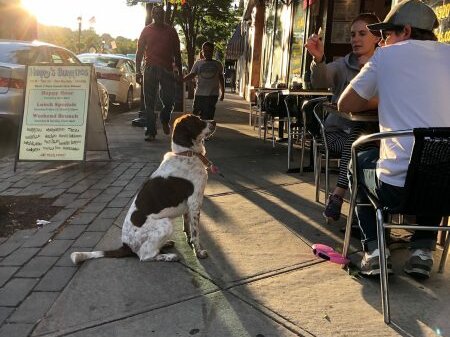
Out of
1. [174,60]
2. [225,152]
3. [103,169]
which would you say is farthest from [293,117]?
[103,169]

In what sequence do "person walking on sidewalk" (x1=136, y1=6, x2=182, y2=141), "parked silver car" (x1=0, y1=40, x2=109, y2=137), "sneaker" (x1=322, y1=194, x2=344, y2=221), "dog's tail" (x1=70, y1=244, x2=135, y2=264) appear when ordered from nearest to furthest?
"dog's tail" (x1=70, y1=244, x2=135, y2=264) → "sneaker" (x1=322, y1=194, x2=344, y2=221) → "parked silver car" (x1=0, y1=40, x2=109, y2=137) → "person walking on sidewalk" (x1=136, y1=6, x2=182, y2=141)

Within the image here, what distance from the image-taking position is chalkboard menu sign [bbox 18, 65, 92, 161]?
652 cm

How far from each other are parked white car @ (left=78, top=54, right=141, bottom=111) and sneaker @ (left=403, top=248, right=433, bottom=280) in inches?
473

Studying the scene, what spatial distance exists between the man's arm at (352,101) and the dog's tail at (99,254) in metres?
1.83

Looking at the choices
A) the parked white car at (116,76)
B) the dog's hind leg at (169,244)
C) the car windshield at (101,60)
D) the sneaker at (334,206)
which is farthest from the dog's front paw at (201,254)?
the car windshield at (101,60)

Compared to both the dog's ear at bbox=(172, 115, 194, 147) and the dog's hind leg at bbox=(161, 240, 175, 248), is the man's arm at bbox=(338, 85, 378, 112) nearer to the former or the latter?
the dog's ear at bbox=(172, 115, 194, 147)

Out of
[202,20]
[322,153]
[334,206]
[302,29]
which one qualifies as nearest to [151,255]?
[334,206]

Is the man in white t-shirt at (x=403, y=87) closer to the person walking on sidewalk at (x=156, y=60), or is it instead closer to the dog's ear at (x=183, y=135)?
the dog's ear at (x=183, y=135)

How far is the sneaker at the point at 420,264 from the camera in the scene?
10.7ft

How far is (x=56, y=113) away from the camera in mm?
6578

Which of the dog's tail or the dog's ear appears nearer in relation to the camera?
the dog's tail

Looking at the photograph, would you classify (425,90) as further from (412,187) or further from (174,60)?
(174,60)

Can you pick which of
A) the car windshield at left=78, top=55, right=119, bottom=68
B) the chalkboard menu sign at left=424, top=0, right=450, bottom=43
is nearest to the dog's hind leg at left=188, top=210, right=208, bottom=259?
the chalkboard menu sign at left=424, top=0, right=450, bottom=43

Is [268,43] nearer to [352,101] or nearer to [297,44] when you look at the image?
[297,44]
